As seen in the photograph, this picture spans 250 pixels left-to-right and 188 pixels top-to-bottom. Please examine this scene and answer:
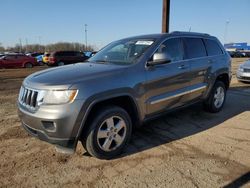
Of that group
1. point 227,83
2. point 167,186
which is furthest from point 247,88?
point 167,186

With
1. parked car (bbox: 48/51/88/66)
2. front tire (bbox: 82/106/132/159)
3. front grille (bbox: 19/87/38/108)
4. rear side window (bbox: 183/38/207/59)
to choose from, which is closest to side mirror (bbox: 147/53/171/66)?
front tire (bbox: 82/106/132/159)

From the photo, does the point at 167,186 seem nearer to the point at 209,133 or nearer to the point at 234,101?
the point at 209,133

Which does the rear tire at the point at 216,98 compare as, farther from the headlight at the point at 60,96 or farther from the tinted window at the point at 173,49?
the headlight at the point at 60,96

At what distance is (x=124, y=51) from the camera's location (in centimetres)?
444

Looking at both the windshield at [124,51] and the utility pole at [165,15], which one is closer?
the windshield at [124,51]

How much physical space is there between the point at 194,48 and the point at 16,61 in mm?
22120

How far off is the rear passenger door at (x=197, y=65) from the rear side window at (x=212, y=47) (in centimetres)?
19

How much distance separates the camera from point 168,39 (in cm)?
448

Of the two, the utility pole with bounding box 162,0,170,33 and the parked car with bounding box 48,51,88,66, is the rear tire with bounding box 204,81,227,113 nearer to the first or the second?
the utility pole with bounding box 162,0,170,33

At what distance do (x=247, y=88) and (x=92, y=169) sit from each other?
8078 mm

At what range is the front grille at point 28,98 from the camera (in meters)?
3.24

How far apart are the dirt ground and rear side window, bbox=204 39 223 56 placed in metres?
1.66

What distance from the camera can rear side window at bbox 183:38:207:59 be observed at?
487cm

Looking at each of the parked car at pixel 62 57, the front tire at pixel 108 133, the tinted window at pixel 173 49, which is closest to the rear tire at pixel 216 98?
the tinted window at pixel 173 49
